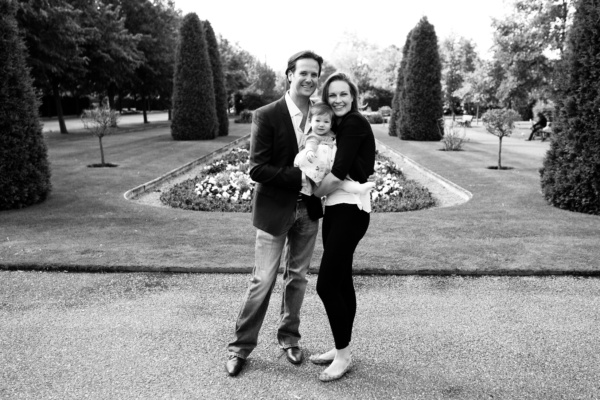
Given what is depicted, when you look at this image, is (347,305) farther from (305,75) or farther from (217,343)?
(305,75)

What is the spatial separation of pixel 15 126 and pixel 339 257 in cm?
786

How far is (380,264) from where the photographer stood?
5.71 metres

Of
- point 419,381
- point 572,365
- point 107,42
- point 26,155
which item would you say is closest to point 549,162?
point 572,365

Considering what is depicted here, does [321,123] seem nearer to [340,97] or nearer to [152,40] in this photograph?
[340,97]

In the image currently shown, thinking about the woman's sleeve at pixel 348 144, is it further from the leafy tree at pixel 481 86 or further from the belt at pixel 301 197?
the leafy tree at pixel 481 86

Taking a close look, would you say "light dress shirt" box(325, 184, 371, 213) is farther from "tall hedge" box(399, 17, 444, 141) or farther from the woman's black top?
"tall hedge" box(399, 17, 444, 141)

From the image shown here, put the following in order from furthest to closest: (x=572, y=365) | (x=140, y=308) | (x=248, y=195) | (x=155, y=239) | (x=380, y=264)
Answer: (x=248, y=195) → (x=155, y=239) → (x=380, y=264) → (x=140, y=308) → (x=572, y=365)

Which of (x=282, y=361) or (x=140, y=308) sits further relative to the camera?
(x=140, y=308)

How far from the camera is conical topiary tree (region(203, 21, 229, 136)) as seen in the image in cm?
2670

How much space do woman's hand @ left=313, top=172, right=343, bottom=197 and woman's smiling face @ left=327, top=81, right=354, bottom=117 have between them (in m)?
0.42

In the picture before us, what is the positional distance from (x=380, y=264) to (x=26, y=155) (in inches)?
271

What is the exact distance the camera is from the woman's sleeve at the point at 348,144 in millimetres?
3152

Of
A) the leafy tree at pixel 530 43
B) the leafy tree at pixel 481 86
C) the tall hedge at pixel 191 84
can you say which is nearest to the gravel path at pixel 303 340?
the tall hedge at pixel 191 84

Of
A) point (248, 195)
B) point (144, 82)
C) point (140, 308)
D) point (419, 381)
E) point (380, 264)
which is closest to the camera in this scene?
point (419, 381)
